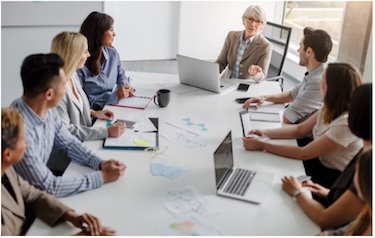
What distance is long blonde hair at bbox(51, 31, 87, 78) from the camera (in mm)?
2221

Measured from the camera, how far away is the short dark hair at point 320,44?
2561 mm

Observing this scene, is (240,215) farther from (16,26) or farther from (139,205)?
(16,26)

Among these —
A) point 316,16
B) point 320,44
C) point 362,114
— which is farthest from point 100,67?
point 316,16

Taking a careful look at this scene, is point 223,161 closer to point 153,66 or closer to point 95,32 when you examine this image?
point 95,32

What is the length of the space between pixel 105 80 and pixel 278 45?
1.47m

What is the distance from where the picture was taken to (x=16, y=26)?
416cm

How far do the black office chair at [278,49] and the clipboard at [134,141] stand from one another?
1.51 meters

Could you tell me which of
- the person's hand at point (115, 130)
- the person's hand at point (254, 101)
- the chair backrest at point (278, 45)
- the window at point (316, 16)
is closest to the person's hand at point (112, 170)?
the person's hand at point (115, 130)

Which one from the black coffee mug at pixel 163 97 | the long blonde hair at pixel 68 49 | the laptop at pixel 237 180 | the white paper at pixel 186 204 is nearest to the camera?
the white paper at pixel 186 204

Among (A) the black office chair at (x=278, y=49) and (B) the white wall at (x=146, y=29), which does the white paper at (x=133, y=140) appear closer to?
(A) the black office chair at (x=278, y=49)

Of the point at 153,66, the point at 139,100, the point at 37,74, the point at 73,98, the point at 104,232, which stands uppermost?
the point at 37,74

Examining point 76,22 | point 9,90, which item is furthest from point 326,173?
point 9,90

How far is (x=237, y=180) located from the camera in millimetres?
1832

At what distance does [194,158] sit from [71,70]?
2.51 ft
